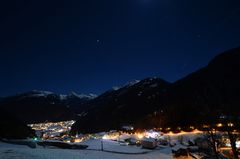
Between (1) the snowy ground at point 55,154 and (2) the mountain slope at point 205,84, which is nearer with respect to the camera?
(1) the snowy ground at point 55,154

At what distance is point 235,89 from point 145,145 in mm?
95737

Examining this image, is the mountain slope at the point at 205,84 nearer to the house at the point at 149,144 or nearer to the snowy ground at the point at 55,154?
the house at the point at 149,144

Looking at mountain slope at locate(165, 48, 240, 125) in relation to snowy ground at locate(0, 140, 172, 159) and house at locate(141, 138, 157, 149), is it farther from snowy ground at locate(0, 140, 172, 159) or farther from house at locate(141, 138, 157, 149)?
snowy ground at locate(0, 140, 172, 159)

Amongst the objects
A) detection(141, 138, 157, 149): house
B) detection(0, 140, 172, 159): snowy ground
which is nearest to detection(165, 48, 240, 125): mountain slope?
detection(141, 138, 157, 149): house

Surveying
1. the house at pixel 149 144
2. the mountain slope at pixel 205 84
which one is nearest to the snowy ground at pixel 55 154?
the house at pixel 149 144

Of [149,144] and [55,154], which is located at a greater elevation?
[149,144]

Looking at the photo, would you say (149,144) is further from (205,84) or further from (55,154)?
(205,84)

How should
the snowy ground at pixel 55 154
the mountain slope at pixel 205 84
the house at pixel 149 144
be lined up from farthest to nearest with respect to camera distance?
the mountain slope at pixel 205 84
the house at pixel 149 144
the snowy ground at pixel 55 154

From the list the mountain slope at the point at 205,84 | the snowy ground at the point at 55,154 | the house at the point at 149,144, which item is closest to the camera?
the snowy ground at the point at 55,154

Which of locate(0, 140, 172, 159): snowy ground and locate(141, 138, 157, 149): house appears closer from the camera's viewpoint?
locate(0, 140, 172, 159): snowy ground

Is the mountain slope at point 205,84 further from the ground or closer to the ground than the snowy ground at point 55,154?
further from the ground

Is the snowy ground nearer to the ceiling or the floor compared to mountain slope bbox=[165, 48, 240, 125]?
nearer to the floor

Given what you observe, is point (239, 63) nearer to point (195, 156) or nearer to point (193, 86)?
point (193, 86)

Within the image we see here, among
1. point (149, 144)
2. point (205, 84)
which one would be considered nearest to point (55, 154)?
point (149, 144)
